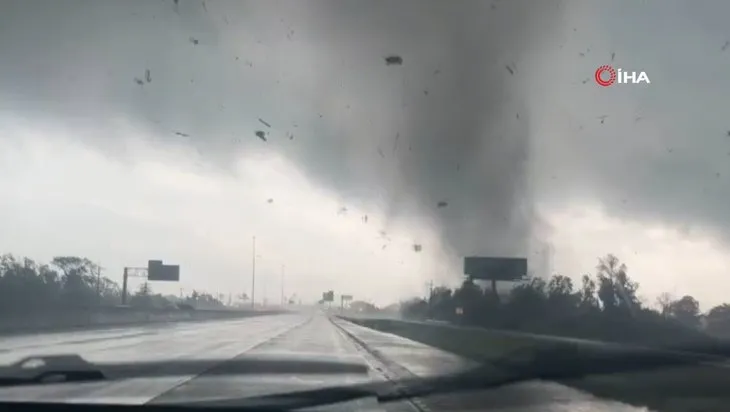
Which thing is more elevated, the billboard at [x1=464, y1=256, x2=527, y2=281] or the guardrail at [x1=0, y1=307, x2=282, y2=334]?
the billboard at [x1=464, y1=256, x2=527, y2=281]

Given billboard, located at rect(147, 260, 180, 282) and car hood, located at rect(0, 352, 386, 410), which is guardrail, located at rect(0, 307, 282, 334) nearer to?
billboard, located at rect(147, 260, 180, 282)

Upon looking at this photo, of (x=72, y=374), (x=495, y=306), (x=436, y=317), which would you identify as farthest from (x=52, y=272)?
(x=72, y=374)

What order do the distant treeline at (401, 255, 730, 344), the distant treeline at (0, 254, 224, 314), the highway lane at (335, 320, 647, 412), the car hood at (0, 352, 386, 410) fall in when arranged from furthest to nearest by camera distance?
the distant treeline at (0, 254, 224, 314)
the distant treeline at (401, 255, 730, 344)
the car hood at (0, 352, 386, 410)
the highway lane at (335, 320, 647, 412)

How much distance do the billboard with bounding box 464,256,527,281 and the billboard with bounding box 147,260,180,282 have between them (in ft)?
30.0

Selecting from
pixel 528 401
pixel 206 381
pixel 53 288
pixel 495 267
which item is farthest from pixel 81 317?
pixel 528 401

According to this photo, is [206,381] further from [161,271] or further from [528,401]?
[161,271]

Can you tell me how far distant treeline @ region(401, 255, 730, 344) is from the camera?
26.6 meters

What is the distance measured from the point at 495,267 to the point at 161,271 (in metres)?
11.4

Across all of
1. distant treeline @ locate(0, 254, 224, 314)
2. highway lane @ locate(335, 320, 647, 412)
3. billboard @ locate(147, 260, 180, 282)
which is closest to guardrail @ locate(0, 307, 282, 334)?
distant treeline @ locate(0, 254, 224, 314)

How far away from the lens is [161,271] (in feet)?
102

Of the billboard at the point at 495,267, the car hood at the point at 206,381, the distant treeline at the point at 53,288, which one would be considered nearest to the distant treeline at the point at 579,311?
the billboard at the point at 495,267

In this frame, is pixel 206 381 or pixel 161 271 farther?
pixel 161 271

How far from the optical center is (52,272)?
6762cm

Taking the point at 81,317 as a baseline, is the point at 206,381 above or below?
below
